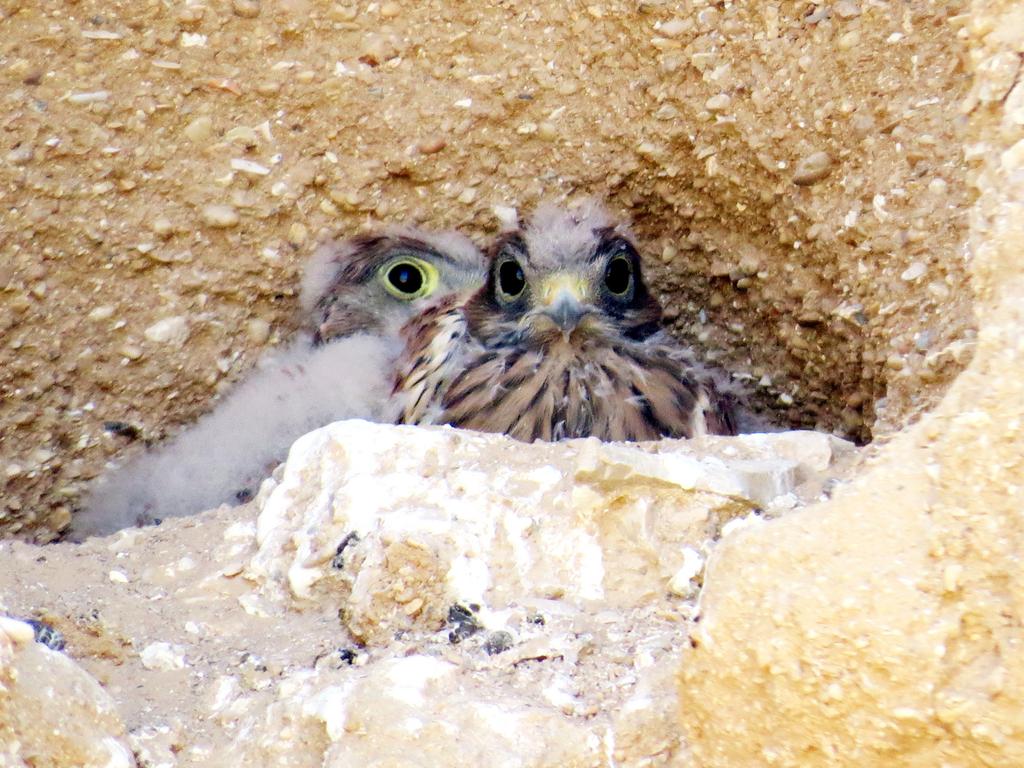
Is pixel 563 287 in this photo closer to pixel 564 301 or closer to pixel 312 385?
pixel 564 301

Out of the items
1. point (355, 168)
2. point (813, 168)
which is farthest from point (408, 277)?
point (813, 168)

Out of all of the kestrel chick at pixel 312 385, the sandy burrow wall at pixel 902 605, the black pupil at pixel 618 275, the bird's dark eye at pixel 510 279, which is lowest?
the kestrel chick at pixel 312 385

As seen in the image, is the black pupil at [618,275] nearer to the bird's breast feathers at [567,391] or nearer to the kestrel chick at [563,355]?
the kestrel chick at [563,355]

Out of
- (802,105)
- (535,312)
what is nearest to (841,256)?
(802,105)

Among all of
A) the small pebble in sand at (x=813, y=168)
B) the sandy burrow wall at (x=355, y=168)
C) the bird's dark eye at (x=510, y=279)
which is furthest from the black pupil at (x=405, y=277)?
the small pebble in sand at (x=813, y=168)

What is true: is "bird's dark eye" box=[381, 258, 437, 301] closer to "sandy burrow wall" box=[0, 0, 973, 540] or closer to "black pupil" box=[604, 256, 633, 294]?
"sandy burrow wall" box=[0, 0, 973, 540]

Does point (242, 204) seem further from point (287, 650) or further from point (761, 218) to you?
point (287, 650)
